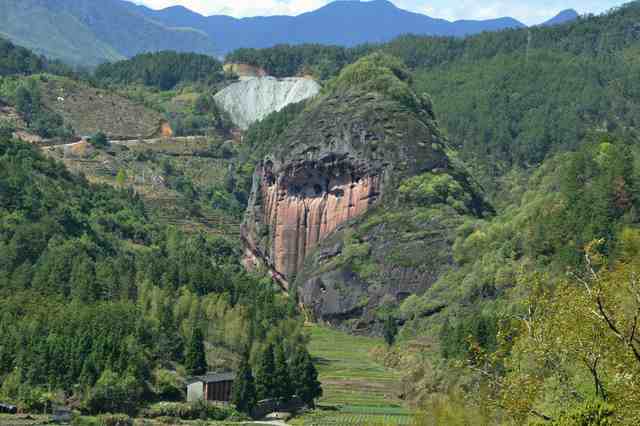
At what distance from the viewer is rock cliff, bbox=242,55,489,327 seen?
14200 cm

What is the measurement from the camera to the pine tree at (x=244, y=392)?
295ft

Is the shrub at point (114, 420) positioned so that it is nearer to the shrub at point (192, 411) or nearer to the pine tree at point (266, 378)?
the shrub at point (192, 411)

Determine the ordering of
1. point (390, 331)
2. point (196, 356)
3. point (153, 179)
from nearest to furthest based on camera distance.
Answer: point (196, 356)
point (390, 331)
point (153, 179)

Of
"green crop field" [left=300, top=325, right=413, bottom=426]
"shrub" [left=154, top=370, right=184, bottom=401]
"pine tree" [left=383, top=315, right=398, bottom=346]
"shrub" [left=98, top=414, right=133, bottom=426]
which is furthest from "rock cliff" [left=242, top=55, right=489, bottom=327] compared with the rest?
"shrub" [left=98, top=414, right=133, bottom=426]

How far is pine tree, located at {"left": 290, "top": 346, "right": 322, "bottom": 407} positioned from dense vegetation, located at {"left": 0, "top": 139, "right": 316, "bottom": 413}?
6.45m

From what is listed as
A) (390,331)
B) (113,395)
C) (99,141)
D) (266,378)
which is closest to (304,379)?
(266,378)

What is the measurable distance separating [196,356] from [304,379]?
8.18 meters

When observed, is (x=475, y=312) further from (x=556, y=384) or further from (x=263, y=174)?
(x=556, y=384)

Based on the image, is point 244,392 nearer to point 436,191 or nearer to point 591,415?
point 591,415

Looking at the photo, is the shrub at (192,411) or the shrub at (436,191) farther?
the shrub at (436,191)

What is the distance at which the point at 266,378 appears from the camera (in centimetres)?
9319

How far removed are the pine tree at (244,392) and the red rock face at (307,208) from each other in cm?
6532

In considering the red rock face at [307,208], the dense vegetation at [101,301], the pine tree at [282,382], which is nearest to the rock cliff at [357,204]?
the red rock face at [307,208]

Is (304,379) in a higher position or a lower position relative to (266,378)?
lower
